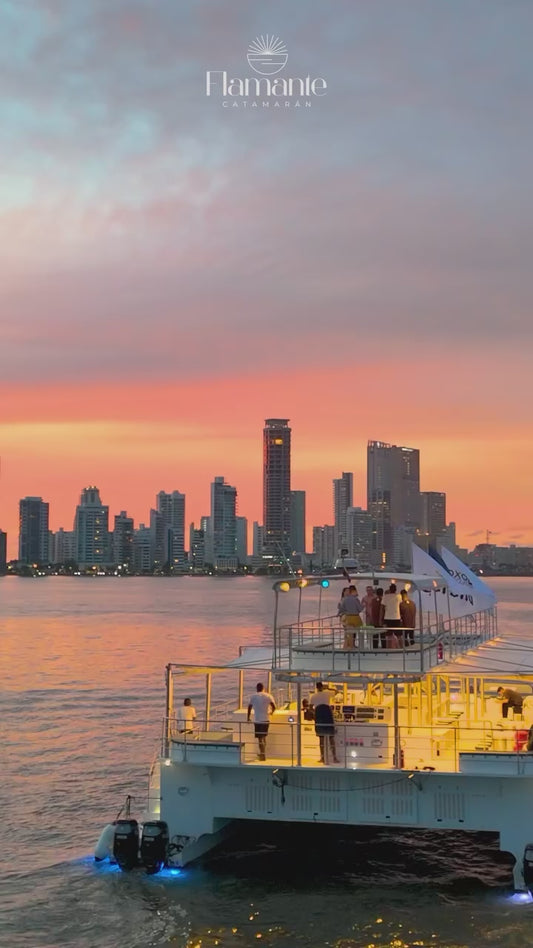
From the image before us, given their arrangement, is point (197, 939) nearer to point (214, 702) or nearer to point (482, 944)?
point (482, 944)

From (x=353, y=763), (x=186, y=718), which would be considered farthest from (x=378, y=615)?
(x=186, y=718)

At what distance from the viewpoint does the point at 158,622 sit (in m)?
108

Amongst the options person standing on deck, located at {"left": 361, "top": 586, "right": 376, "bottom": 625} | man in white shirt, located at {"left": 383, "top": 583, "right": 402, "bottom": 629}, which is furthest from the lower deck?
man in white shirt, located at {"left": 383, "top": 583, "right": 402, "bottom": 629}

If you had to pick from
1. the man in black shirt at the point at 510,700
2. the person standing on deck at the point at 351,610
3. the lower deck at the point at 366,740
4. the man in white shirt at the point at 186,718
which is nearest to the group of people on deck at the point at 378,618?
the person standing on deck at the point at 351,610

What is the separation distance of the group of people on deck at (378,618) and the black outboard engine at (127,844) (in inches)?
183

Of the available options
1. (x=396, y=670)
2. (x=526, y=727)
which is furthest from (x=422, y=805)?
(x=526, y=727)

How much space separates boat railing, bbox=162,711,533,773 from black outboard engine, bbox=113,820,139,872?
1.34 m

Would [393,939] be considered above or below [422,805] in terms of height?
below

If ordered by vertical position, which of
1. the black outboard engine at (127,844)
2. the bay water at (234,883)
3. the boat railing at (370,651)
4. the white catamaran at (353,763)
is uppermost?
the boat railing at (370,651)

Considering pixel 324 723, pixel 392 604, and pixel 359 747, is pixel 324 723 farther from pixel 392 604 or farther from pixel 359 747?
pixel 392 604

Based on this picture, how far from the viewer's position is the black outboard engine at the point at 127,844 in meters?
17.9

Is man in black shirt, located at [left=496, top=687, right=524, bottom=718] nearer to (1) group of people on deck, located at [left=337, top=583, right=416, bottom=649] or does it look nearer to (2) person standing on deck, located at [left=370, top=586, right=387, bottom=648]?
(1) group of people on deck, located at [left=337, top=583, right=416, bottom=649]

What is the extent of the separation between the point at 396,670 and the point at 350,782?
203cm

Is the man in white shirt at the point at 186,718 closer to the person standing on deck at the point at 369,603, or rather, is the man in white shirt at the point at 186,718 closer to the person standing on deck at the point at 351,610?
the person standing on deck at the point at 351,610
